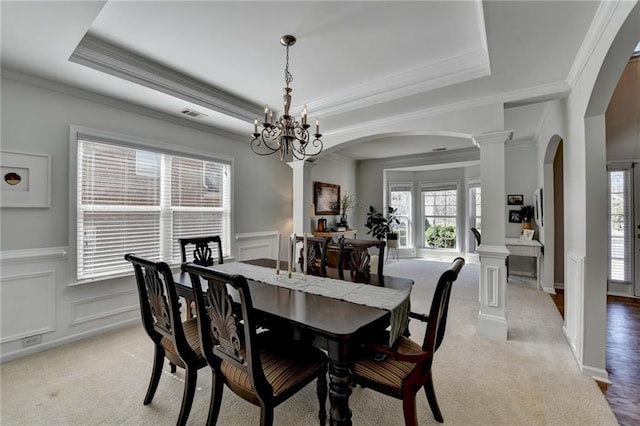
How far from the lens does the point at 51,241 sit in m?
2.77

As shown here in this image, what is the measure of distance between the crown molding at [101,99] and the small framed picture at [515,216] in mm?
5498

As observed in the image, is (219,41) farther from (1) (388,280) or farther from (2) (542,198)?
(2) (542,198)

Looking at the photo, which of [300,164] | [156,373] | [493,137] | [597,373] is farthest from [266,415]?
[300,164]

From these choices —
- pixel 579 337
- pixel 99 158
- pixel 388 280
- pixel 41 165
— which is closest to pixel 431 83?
pixel 388 280

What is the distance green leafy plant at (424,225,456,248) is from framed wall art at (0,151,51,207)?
7.81 meters

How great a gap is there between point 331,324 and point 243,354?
476mm

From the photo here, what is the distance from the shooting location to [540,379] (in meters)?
2.27

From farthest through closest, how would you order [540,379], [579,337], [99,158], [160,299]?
[99,158] < [579,337] < [540,379] < [160,299]

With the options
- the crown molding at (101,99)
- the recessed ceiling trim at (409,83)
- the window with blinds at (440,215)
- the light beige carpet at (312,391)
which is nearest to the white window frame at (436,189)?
the window with blinds at (440,215)

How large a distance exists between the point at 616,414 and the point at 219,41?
13.1ft

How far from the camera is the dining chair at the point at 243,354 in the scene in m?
1.36

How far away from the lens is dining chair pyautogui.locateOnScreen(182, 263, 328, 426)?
1.36 meters

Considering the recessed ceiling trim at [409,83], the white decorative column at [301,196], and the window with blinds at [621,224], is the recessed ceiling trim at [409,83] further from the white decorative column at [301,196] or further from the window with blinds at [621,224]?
the window with blinds at [621,224]

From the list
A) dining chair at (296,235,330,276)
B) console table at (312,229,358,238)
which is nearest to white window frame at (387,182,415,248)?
console table at (312,229,358,238)
